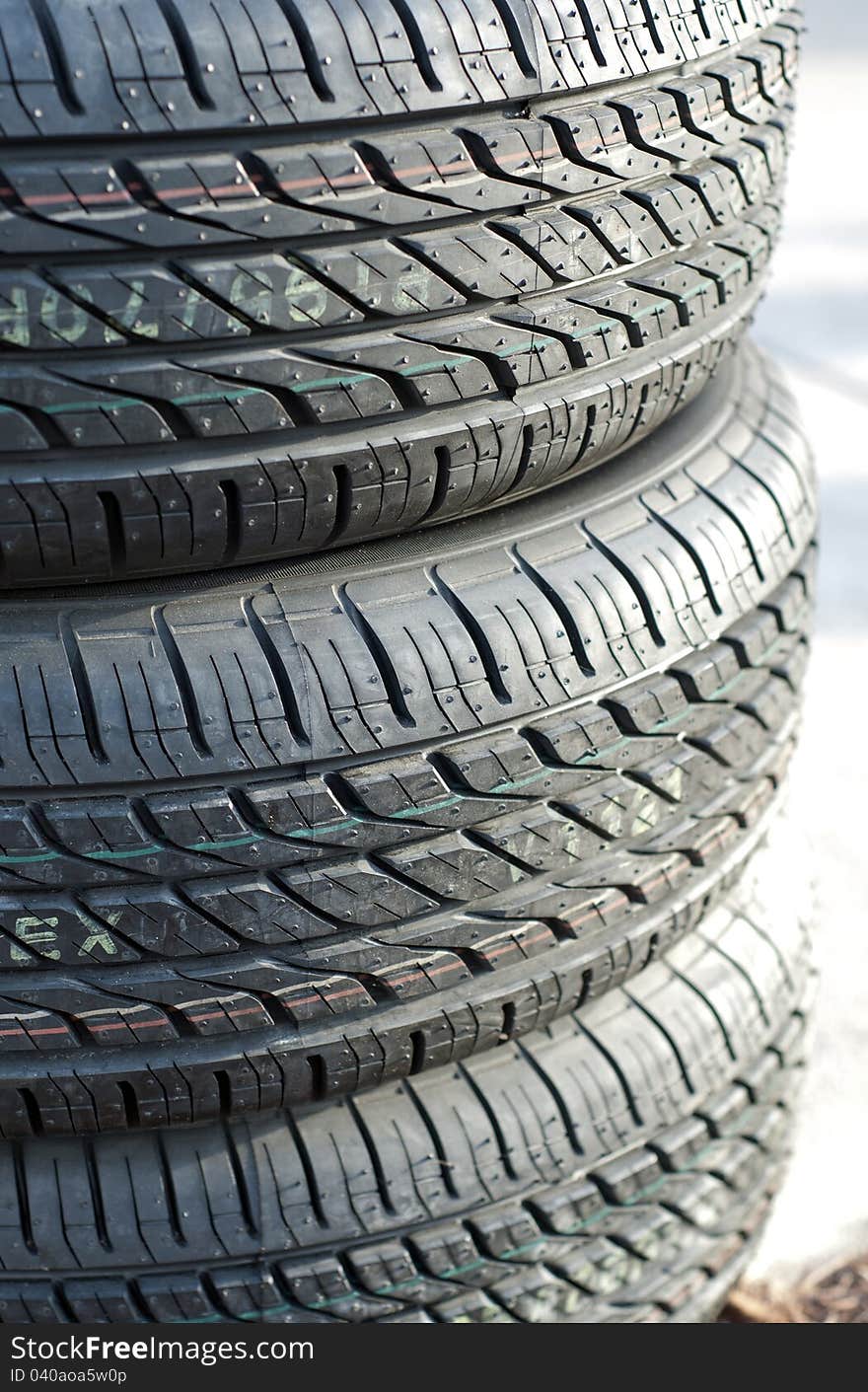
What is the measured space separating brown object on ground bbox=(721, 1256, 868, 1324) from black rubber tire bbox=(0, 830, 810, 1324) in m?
0.35

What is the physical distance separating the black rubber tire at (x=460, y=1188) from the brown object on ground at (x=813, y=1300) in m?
0.35

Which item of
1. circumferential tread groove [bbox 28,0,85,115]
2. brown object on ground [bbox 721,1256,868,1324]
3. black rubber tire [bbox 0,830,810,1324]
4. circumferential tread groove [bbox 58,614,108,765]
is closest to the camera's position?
circumferential tread groove [bbox 28,0,85,115]

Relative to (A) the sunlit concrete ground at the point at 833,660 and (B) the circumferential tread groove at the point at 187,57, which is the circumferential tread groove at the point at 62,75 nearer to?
(B) the circumferential tread groove at the point at 187,57

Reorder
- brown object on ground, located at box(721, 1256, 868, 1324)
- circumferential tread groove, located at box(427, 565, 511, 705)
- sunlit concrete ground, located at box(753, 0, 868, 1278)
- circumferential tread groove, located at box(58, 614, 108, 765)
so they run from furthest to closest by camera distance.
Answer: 1. sunlit concrete ground, located at box(753, 0, 868, 1278)
2. brown object on ground, located at box(721, 1256, 868, 1324)
3. circumferential tread groove, located at box(427, 565, 511, 705)
4. circumferential tread groove, located at box(58, 614, 108, 765)

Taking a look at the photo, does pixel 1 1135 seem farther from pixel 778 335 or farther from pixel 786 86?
pixel 778 335

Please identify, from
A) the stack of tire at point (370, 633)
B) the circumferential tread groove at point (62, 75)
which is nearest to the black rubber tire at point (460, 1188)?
the stack of tire at point (370, 633)

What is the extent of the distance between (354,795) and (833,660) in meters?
2.70

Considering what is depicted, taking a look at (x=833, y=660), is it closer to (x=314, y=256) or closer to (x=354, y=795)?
(x=354, y=795)

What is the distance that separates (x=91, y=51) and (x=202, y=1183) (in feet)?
3.95

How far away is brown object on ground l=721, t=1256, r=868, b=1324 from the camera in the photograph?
248 centimetres

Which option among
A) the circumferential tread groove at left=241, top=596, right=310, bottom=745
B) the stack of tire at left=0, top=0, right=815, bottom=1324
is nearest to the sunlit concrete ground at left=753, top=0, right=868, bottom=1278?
the stack of tire at left=0, top=0, right=815, bottom=1324

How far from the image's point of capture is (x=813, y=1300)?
2516 millimetres
